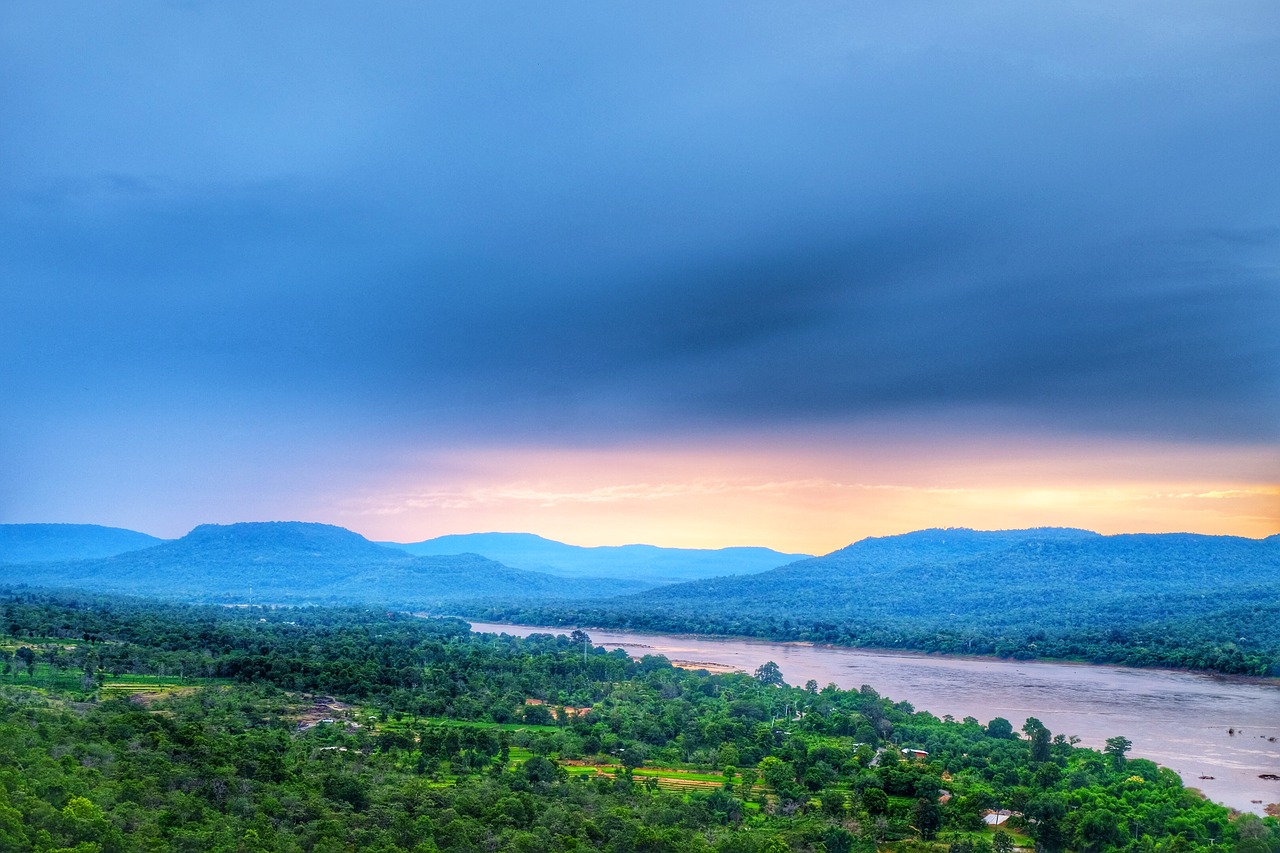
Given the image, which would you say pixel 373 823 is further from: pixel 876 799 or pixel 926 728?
pixel 926 728

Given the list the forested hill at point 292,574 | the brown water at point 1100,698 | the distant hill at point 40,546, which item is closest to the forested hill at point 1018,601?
the brown water at point 1100,698

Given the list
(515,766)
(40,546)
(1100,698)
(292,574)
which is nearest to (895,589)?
(1100,698)

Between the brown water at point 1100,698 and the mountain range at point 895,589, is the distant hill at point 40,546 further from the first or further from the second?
the brown water at point 1100,698

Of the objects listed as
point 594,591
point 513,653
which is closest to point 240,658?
point 513,653

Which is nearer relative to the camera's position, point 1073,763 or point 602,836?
point 602,836

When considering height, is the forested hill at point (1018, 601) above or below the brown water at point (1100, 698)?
above

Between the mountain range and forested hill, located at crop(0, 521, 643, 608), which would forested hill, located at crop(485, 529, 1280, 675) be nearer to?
the mountain range

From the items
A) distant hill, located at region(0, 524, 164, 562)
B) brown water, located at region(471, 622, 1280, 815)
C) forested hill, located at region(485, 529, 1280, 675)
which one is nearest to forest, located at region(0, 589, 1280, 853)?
brown water, located at region(471, 622, 1280, 815)

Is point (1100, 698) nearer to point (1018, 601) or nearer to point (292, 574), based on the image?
point (1018, 601)
